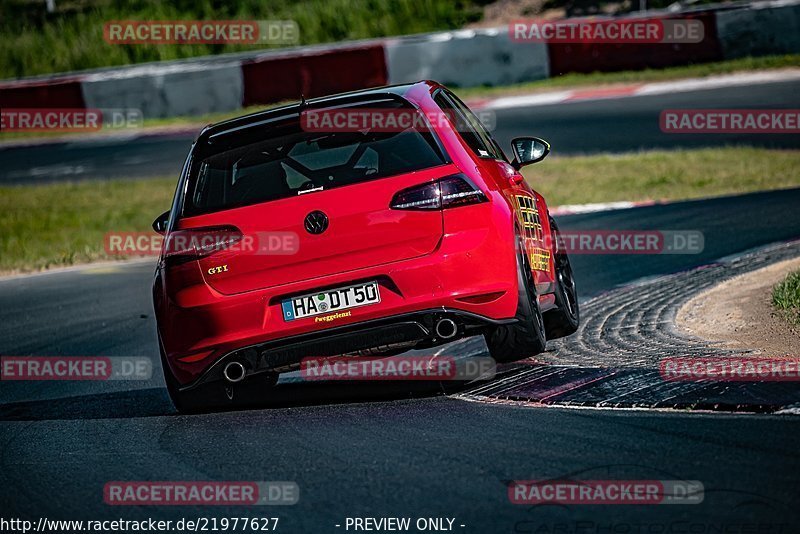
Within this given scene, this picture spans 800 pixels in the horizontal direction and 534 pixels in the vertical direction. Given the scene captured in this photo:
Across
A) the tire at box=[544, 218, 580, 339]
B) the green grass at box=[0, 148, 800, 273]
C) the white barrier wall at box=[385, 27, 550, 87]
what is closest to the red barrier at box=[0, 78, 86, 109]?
the white barrier wall at box=[385, 27, 550, 87]

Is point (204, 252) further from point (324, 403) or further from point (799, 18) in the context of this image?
point (799, 18)

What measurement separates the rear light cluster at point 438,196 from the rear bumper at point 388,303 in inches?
2.3

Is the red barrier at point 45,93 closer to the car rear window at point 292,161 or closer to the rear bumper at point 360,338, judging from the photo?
the car rear window at point 292,161

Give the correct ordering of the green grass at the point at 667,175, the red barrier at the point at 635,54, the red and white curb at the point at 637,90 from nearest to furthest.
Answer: the green grass at the point at 667,175 < the red and white curb at the point at 637,90 < the red barrier at the point at 635,54

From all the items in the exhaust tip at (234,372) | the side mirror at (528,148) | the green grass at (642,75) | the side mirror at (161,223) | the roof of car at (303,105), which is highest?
the roof of car at (303,105)

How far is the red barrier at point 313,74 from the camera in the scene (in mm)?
27969

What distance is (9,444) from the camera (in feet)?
23.1

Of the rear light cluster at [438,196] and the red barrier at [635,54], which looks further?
the red barrier at [635,54]

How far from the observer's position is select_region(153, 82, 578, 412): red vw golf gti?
264 inches

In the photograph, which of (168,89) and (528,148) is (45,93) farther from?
(528,148)

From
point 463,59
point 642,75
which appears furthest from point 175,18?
point 642,75

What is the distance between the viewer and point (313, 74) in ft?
93.2

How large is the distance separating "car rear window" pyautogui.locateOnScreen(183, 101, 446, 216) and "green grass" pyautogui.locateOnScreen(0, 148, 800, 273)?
9.27 m

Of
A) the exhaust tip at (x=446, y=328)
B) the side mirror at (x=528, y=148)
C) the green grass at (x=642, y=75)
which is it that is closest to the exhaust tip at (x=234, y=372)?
the exhaust tip at (x=446, y=328)
